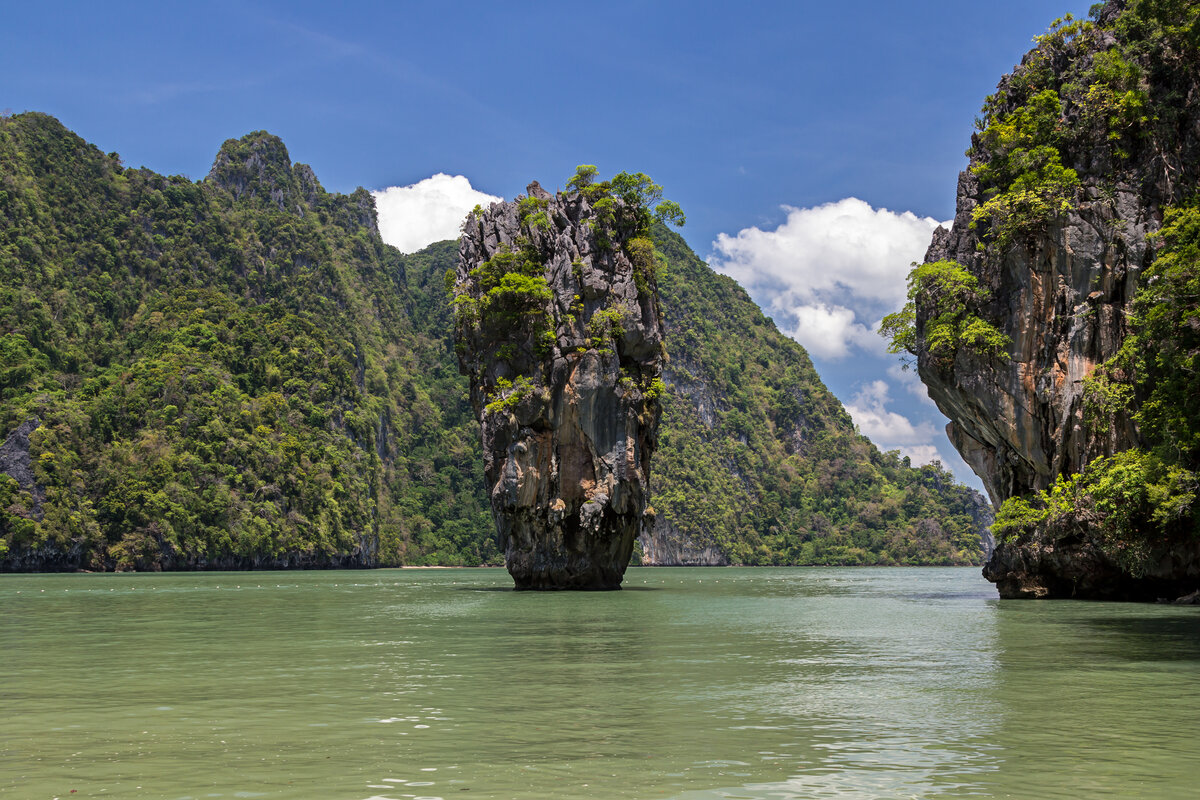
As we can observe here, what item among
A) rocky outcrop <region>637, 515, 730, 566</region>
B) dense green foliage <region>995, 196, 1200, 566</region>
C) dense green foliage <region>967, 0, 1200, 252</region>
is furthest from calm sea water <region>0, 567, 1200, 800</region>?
rocky outcrop <region>637, 515, 730, 566</region>

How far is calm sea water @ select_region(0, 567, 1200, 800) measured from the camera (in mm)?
8758

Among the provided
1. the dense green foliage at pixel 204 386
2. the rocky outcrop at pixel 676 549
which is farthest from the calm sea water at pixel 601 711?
the rocky outcrop at pixel 676 549

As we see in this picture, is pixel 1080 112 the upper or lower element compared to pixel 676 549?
upper

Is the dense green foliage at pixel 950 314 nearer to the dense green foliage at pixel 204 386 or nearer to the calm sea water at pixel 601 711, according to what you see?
the calm sea water at pixel 601 711

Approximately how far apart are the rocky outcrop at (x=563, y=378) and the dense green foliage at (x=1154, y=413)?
18395mm

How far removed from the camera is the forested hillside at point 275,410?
91.9 meters

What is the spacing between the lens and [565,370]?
147 ft

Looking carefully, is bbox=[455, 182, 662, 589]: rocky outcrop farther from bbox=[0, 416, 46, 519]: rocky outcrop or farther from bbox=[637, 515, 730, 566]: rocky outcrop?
bbox=[637, 515, 730, 566]: rocky outcrop

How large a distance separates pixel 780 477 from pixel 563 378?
13303 centimetres

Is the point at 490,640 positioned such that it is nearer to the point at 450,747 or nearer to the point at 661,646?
the point at 661,646

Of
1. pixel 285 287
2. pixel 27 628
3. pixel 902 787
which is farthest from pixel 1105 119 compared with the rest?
pixel 285 287

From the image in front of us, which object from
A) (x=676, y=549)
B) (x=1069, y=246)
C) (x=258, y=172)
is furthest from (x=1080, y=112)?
(x=258, y=172)

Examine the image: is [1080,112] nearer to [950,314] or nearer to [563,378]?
[950,314]

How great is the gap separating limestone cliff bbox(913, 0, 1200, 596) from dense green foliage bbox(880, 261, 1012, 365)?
0.10 m
